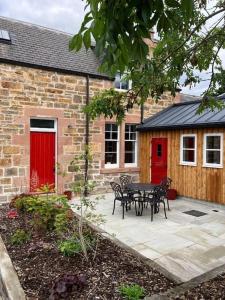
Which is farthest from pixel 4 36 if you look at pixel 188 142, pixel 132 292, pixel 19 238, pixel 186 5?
pixel 186 5

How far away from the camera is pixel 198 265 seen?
4914 millimetres

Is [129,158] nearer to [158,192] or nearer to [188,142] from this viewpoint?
[188,142]

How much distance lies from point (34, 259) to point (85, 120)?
698 centimetres

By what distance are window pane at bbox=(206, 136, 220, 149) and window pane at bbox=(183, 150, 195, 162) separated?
2.32 ft

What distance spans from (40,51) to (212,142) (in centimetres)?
723

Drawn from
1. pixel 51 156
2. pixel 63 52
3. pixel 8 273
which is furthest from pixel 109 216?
pixel 63 52

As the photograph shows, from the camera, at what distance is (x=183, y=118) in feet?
36.1

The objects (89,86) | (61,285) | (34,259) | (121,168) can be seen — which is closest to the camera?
(61,285)

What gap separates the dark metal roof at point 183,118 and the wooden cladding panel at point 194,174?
0.33 m

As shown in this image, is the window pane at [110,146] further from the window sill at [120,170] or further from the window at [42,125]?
the window at [42,125]

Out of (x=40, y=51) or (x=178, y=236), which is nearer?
(x=178, y=236)

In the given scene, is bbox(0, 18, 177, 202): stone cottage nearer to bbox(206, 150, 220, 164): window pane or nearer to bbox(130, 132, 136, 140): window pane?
bbox(130, 132, 136, 140): window pane

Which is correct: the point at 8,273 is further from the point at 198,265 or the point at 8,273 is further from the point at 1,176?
the point at 1,176

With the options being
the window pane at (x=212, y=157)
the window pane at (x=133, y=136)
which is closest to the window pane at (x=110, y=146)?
the window pane at (x=133, y=136)
